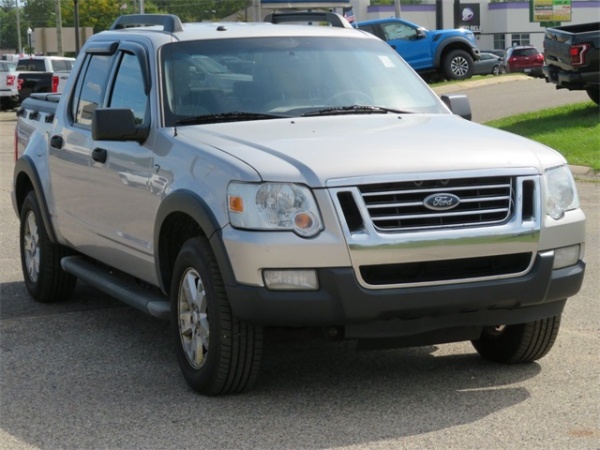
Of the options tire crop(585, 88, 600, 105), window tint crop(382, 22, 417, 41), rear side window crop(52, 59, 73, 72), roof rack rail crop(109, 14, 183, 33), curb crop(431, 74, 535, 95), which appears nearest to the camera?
roof rack rail crop(109, 14, 183, 33)

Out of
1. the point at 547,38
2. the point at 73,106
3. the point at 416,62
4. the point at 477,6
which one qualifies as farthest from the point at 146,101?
the point at 477,6

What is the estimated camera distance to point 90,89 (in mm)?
8352

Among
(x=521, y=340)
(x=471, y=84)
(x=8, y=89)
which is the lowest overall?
(x=8, y=89)

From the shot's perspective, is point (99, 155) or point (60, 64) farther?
point (60, 64)

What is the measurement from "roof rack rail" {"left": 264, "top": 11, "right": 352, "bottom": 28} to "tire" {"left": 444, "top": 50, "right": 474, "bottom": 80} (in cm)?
2602

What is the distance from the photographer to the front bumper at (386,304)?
18.8 ft

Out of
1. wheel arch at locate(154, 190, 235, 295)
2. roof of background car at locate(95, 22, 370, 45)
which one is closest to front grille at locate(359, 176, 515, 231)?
wheel arch at locate(154, 190, 235, 295)

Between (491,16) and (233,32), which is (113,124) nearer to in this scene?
(233,32)

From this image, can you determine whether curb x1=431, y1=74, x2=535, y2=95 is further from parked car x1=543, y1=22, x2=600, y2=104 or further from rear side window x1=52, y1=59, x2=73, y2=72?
rear side window x1=52, y1=59, x2=73, y2=72

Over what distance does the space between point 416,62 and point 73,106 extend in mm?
26554

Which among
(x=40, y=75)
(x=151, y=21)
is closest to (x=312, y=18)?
(x=151, y=21)

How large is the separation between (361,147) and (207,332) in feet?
→ 3.82

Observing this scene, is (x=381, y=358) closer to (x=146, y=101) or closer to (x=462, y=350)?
(x=462, y=350)

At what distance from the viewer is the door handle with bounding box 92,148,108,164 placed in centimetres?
749
